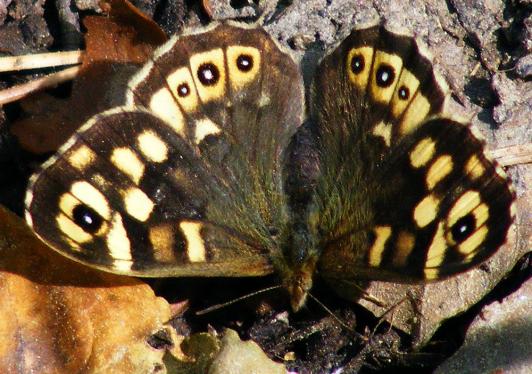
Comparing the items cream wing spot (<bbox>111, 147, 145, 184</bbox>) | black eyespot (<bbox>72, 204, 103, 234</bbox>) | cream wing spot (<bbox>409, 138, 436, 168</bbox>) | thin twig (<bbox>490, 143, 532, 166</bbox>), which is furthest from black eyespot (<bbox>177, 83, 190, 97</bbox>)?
thin twig (<bbox>490, 143, 532, 166</bbox>)

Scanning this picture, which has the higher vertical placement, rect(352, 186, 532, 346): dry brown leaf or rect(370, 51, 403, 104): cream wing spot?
rect(370, 51, 403, 104): cream wing spot

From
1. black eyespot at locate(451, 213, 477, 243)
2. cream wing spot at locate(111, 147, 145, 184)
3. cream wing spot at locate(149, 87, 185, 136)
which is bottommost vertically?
cream wing spot at locate(111, 147, 145, 184)

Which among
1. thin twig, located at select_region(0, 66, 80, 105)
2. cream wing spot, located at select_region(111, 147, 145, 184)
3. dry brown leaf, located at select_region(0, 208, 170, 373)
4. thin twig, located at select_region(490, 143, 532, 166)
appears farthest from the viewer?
thin twig, located at select_region(0, 66, 80, 105)

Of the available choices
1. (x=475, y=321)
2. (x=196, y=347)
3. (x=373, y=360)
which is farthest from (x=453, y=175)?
(x=196, y=347)

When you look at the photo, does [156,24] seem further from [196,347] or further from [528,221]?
[528,221]

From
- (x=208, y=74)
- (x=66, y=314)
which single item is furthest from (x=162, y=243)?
(x=208, y=74)

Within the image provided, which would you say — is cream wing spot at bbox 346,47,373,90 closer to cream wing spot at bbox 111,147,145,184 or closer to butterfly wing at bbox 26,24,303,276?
butterfly wing at bbox 26,24,303,276

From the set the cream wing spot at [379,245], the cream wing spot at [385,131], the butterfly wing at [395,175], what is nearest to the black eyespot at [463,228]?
the butterfly wing at [395,175]
